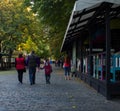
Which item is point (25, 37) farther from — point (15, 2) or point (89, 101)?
point (89, 101)

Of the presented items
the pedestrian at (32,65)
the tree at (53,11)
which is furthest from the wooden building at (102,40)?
the pedestrian at (32,65)

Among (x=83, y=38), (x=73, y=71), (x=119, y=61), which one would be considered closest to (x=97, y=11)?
(x=119, y=61)

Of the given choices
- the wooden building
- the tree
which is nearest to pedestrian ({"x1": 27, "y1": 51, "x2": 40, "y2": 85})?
the wooden building

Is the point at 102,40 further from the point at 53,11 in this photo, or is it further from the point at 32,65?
the point at 53,11

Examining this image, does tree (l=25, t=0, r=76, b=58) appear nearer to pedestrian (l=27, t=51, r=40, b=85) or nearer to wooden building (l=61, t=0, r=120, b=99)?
wooden building (l=61, t=0, r=120, b=99)

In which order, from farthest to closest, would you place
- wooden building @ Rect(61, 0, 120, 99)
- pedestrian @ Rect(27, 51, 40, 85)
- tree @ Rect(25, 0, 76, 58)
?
tree @ Rect(25, 0, 76, 58) < pedestrian @ Rect(27, 51, 40, 85) < wooden building @ Rect(61, 0, 120, 99)

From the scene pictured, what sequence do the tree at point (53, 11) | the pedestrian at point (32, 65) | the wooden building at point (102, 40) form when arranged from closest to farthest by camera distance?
the wooden building at point (102, 40)
the pedestrian at point (32, 65)
the tree at point (53, 11)

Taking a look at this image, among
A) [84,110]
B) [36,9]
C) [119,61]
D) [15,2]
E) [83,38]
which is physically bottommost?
[84,110]

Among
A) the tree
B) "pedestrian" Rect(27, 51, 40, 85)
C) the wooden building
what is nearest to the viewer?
the wooden building

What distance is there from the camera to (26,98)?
44.1 feet

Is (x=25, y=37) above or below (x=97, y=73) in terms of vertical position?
above

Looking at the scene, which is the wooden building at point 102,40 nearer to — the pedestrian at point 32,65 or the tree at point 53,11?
the tree at point 53,11

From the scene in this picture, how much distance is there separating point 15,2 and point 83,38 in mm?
37705

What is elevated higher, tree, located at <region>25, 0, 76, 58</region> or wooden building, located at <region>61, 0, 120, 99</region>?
tree, located at <region>25, 0, 76, 58</region>
